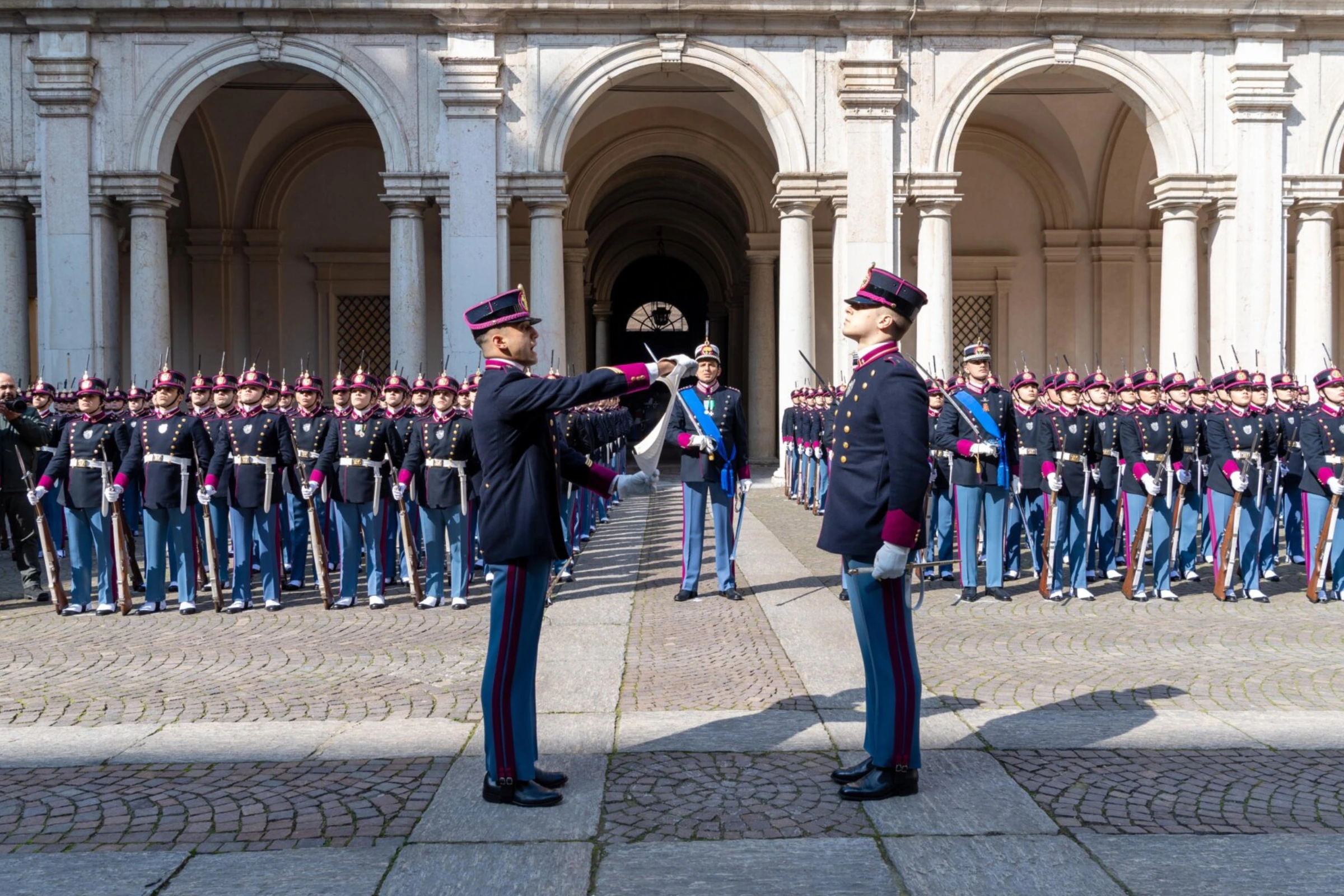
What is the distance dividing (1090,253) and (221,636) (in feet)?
65.2

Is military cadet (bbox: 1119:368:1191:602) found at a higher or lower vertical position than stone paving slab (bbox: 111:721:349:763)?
higher

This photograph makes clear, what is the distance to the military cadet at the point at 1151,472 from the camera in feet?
27.8

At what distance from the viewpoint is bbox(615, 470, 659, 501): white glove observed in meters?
4.26

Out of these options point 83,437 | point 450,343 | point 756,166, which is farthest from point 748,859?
point 756,166

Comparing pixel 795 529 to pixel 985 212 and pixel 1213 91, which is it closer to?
pixel 1213 91

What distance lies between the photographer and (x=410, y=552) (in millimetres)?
8406

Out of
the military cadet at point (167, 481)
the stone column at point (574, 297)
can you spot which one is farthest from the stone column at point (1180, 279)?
the military cadet at point (167, 481)

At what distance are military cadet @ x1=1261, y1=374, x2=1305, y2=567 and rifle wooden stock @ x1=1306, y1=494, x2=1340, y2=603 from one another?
1.85 ft

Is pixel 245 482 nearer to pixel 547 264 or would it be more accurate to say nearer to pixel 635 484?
pixel 635 484

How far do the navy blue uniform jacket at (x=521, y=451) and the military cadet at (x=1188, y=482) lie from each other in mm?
6250

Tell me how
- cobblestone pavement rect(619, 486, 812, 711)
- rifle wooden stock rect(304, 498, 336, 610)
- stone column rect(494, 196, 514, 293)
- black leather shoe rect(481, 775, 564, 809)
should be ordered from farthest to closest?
stone column rect(494, 196, 514, 293), rifle wooden stock rect(304, 498, 336, 610), cobblestone pavement rect(619, 486, 812, 711), black leather shoe rect(481, 775, 564, 809)

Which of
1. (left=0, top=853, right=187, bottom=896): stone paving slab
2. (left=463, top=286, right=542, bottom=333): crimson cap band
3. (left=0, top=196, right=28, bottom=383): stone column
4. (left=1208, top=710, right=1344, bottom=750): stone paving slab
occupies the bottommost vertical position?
(left=0, top=853, right=187, bottom=896): stone paving slab

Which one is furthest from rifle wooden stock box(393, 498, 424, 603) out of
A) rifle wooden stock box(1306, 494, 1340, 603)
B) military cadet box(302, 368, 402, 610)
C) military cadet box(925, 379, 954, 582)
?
rifle wooden stock box(1306, 494, 1340, 603)

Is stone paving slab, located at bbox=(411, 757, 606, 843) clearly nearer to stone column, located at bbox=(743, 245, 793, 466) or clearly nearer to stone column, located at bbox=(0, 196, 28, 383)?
stone column, located at bbox=(0, 196, 28, 383)
